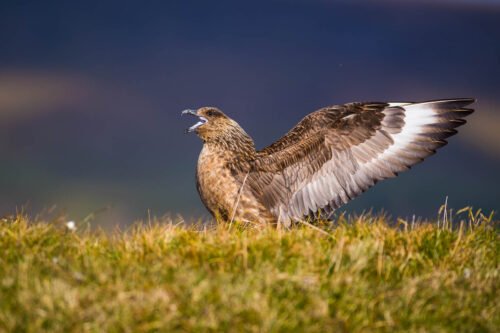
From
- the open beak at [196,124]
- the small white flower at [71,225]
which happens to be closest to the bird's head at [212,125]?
the open beak at [196,124]

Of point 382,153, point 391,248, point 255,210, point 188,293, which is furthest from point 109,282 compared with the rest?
point 382,153

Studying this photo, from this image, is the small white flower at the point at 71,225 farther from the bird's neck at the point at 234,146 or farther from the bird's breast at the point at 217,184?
the bird's neck at the point at 234,146

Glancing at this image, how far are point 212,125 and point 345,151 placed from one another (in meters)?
1.42

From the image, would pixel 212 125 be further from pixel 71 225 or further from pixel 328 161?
pixel 71 225

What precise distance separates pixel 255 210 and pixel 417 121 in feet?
5.95

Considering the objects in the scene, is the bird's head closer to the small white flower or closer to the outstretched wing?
the outstretched wing

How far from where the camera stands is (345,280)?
12.5 ft

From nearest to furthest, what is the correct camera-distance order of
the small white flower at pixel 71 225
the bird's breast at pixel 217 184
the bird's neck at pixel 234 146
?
the small white flower at pixel 71 225 → the bird's breast at pixel 217 184 → the bird's neck at pixel 234 146

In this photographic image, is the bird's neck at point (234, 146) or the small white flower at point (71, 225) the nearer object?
the small white flower at point (71, 225)

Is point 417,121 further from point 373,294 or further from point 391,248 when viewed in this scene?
point 373,294

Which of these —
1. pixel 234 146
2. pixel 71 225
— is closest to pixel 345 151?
pixel 234 146

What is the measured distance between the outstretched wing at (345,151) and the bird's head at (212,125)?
0.58 m

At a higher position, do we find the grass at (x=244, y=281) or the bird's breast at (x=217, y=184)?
the bird's breast at (x=217, y=184)

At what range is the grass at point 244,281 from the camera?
3.39m
